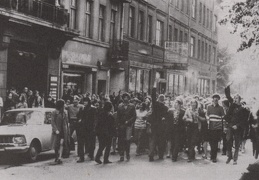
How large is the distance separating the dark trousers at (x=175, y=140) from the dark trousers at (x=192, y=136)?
0.43 meters

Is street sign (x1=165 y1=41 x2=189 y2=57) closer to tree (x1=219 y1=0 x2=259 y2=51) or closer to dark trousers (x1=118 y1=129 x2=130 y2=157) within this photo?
tree (x1=219 y1=0 x2=259 y2=51)

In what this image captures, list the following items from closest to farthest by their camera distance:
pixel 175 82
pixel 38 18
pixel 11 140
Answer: pixel 11 140 → pixel 38 18 → pixel 175 82

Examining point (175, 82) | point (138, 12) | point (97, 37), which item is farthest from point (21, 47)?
point (175, 82)

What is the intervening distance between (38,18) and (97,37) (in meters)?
6.97

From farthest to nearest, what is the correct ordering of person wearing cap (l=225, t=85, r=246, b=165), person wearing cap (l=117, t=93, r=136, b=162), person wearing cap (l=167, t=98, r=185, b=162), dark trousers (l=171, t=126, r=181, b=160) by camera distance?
person wearing cap (l=167, t=98, r=185, b=162)
dark trousers (l=171, t=126, r=181, b=160)
person wearing cap (l=117, t=93, r=136, b=162)
person wearing cap (l=225, t=85, r=246, b=165)

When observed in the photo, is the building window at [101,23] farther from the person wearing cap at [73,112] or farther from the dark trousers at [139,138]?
the dark trousers at [139,138]

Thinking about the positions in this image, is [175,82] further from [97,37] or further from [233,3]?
[233,3]

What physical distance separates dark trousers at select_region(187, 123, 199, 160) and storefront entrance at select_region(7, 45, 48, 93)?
901cm

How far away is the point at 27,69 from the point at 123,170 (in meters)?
11.0

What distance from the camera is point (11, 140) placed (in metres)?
12.0

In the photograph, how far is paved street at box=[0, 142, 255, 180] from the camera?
10.4 m

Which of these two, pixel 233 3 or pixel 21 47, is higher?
pixel 233 3

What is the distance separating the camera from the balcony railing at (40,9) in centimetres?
1845

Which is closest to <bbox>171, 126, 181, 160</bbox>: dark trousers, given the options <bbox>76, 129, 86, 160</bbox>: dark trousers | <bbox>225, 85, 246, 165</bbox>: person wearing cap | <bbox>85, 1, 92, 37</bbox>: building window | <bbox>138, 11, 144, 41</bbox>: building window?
<bbox>225, 85, 246, 165</bbox>: person wearing cap
